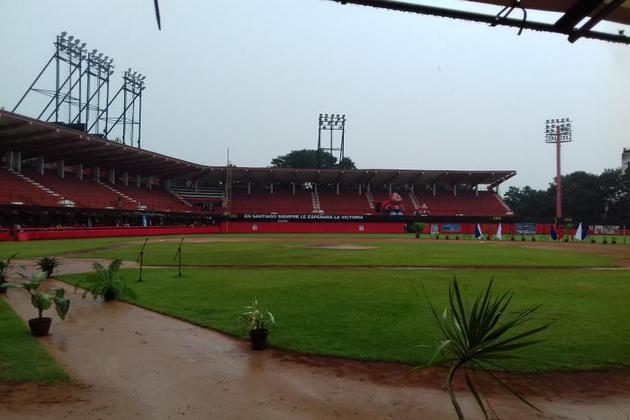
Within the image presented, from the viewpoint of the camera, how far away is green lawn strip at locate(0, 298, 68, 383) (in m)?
6.27

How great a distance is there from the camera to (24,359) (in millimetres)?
7008

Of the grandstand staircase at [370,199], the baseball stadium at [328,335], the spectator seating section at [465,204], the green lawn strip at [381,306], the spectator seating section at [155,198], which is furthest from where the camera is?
the grandstand staircase at [370,199]

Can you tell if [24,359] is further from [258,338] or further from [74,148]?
[74,148]

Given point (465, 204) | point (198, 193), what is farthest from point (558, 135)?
point (198, 193)

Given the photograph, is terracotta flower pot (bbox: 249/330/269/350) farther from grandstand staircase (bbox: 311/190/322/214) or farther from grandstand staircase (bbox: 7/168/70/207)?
grandstand staircase (bbox: 311/190/322/214)

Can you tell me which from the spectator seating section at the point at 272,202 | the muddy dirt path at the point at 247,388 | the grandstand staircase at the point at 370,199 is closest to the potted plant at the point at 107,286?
the muddy dirt path at the point at 247,388

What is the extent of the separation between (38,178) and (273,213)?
32.8 meters

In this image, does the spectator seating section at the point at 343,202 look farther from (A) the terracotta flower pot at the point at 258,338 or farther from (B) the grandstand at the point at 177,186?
(A) the terracotta flower pot at the point at 258,338

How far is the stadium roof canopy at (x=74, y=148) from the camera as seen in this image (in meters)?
45.2

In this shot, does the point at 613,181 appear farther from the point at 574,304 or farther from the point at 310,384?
the point at 310,384

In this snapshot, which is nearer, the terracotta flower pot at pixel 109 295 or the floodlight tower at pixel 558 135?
the terracotta flower pot at pixel 109 295

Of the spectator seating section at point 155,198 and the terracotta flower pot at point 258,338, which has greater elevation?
the spectator seating section at point 155,198

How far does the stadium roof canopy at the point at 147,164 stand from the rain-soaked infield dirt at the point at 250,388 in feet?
139

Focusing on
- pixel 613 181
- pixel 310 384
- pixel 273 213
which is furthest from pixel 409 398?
pixel 613 181
